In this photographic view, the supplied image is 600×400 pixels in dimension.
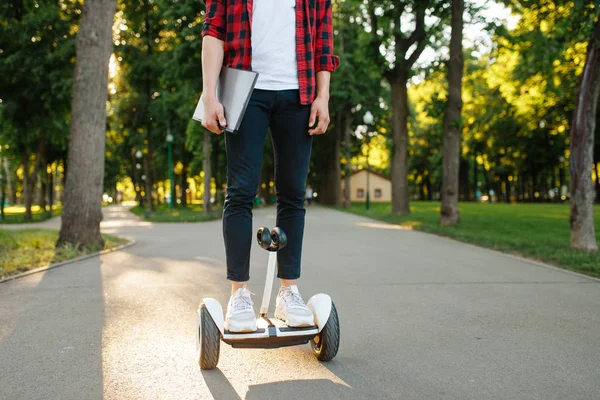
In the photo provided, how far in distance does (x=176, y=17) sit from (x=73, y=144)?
11613mm

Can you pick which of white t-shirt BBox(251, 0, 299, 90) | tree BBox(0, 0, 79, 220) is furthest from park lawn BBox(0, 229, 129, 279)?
tree BBox(0, 0, 79, 220)

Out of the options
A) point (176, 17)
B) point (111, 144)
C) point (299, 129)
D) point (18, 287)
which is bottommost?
point (18, 287)

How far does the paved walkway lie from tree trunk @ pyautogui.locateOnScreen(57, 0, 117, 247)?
8.49ft

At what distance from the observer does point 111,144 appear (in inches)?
1468

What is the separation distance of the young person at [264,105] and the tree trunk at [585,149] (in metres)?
6.79

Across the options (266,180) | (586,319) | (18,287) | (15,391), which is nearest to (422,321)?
(586,319)

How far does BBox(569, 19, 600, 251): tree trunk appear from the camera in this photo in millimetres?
8594

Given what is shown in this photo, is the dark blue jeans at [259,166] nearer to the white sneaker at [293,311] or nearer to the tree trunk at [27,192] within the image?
the white sneaker at [293,311]

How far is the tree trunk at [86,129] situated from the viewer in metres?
9.11

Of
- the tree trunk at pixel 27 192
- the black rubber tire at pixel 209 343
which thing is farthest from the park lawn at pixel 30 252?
the tree trunk at pixel 27 192

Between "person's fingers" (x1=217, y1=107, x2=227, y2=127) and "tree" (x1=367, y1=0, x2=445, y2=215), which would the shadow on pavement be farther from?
"tree" (x1=367, y1=0, x2=445, y2=215)

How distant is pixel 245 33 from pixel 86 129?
682cm

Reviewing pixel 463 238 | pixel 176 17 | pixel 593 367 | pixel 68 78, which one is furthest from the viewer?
A: pixel 176 17

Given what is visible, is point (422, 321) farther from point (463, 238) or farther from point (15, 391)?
point (463, 238)
